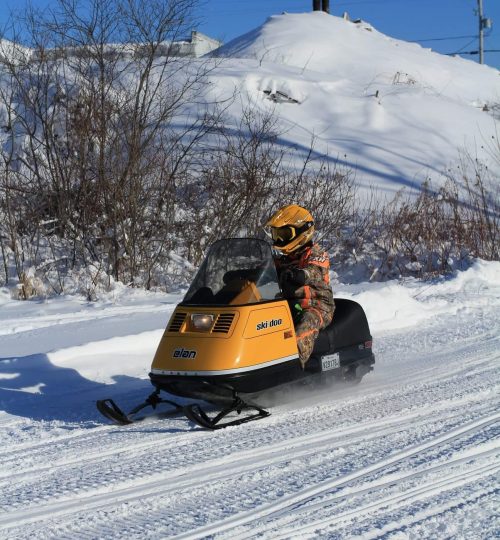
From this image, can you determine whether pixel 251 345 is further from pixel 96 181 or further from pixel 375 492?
pixel 96 181

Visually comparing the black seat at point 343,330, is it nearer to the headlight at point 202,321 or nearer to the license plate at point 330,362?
the license plate at point 330,362

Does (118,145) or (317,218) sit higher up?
(118,145)

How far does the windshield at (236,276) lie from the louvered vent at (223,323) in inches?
→ 5.7

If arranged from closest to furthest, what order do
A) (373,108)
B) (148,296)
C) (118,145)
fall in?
(148,296), (118,145), (373,108)

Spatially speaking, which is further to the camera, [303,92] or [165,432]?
[303,92]

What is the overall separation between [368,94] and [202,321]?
20.3m

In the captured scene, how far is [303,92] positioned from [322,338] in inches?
730

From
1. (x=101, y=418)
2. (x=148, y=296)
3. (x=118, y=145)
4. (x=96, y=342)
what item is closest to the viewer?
(x=101, y=418)

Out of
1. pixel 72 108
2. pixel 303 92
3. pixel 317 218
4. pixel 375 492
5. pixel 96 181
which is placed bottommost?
pixel 375 492

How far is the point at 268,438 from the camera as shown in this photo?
5.00 metres

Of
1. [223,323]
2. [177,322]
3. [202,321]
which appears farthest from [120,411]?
[223,323]

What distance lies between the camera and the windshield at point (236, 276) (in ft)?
18.2

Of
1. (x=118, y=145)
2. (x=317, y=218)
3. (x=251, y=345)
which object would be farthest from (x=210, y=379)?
(x=317, y=218)

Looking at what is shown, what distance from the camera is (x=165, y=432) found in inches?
206
